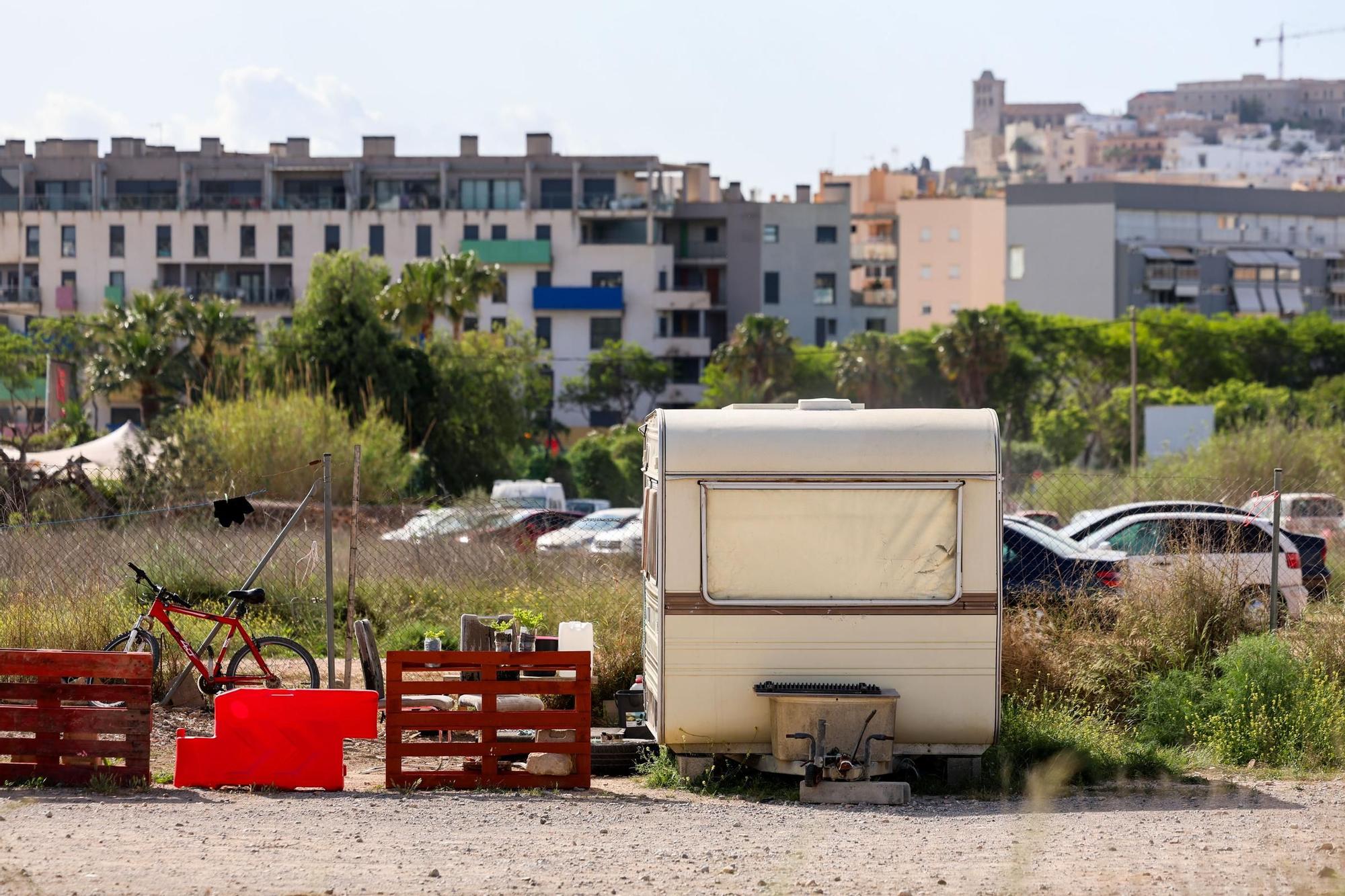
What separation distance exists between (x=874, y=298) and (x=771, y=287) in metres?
13.9

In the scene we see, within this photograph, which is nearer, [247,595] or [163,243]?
[247,595]

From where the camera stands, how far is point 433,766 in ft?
41.0

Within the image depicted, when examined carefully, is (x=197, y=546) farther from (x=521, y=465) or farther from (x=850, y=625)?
(x=521, y=465)

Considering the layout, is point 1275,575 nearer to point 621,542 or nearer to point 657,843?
point 657,843

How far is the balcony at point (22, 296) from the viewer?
98375 mm

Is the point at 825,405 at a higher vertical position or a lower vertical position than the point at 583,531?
higher

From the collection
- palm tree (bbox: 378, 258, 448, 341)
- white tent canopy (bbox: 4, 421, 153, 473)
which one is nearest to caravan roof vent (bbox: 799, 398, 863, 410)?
white tent canopy (bbox: 4, 421, 153, 473)

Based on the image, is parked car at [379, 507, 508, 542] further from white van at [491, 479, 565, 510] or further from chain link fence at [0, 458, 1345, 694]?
white van at [491, 479, 565, 510]

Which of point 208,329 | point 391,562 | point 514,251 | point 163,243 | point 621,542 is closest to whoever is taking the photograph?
point 391,562

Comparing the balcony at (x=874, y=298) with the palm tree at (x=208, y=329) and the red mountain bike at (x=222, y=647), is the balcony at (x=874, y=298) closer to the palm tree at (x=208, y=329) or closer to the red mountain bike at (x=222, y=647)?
the palm tree at (x=208, y=329)

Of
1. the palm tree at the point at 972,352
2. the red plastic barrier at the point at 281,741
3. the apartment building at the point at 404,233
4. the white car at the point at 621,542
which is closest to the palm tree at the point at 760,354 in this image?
the palm tree at the point at 972,352

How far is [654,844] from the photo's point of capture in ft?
30.4

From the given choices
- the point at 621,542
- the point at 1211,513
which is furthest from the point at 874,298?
the point at 1211,513

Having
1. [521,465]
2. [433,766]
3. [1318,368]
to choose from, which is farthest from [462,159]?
[433,766]
